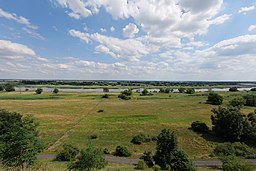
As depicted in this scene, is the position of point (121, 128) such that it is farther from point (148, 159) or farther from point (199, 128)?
point (199, 128)

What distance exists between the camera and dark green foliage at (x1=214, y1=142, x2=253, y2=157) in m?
47.3

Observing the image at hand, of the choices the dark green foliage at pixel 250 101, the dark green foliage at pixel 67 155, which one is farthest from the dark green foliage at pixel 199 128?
the dark green foliage at pixel 250 101

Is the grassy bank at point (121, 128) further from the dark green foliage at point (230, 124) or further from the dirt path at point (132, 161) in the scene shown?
the dark green foliage at point (230, 124)

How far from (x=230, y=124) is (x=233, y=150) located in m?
10.2

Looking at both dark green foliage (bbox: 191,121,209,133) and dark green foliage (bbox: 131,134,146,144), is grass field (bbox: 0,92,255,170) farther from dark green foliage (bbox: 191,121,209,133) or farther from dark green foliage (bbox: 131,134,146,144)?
dark green foliage (bbox: 191,121,209,133)

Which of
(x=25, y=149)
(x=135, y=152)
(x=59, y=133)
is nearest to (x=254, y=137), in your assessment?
(x=135, y=152)

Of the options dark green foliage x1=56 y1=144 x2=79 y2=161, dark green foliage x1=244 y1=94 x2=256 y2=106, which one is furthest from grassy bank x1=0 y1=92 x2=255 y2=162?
dark green foliage x1=244 y1=94 x2=256 y2=106

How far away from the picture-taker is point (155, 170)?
113ft

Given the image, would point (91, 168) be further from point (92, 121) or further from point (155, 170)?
point (92, 121)

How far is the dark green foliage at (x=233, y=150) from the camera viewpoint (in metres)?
47.3

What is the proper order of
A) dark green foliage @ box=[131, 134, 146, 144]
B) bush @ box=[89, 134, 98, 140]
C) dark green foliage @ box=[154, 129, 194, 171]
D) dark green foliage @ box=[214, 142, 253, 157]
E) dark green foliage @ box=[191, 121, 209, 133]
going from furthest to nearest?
dark green foliage @ box=[191, 121, 209, 133] → bush @ box=[89, 134, 98, 140] → dark green foliage @ box=[131, 134, 146, 144] → dark green foliage @ box=[214, 142, 253, 157] → dark green foliage @ box=[154, 129, 194, 171]

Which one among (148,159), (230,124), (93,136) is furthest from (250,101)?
(93,136)

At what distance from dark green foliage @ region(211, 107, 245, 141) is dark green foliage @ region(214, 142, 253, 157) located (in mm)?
5714

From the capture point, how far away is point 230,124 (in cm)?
5675
